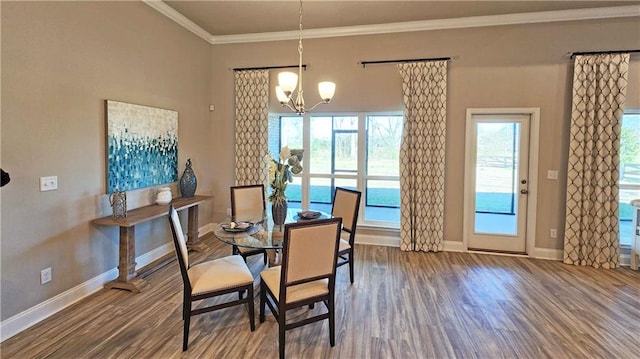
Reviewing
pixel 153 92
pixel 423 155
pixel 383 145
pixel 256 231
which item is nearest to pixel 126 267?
pixel 256 231

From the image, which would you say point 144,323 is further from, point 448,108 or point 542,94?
point 542,94

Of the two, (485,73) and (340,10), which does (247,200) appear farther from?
(485,73)

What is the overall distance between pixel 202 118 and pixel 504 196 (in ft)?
15.1

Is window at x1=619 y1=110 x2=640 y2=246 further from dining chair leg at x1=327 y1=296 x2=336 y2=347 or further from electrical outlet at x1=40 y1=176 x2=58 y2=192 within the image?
electrical outlet at x1=40 y1=176 x2=58 y2=192

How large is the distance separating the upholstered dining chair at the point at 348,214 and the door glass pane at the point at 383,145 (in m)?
1.29

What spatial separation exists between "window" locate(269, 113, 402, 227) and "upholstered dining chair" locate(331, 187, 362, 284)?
124 centimetres

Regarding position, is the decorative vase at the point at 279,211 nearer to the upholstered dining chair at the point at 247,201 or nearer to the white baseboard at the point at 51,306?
the upholstered dining chair at the point at 247,201

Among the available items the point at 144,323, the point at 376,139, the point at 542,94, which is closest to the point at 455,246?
the point at 376,139

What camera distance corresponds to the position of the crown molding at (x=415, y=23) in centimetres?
412

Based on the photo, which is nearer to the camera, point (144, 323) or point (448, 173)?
point (144, 323)

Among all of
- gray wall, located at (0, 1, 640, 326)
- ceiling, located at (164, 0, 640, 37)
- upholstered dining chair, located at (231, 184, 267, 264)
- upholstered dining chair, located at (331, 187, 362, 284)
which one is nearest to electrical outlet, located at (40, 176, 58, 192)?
gray wall, located at (0, 1, 640, 326)

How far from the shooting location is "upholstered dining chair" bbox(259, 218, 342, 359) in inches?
89.1

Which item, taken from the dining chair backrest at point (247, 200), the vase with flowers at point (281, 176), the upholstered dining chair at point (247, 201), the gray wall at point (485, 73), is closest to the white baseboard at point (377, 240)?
the gray wall at point (485, 73)

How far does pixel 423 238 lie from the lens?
475cm
